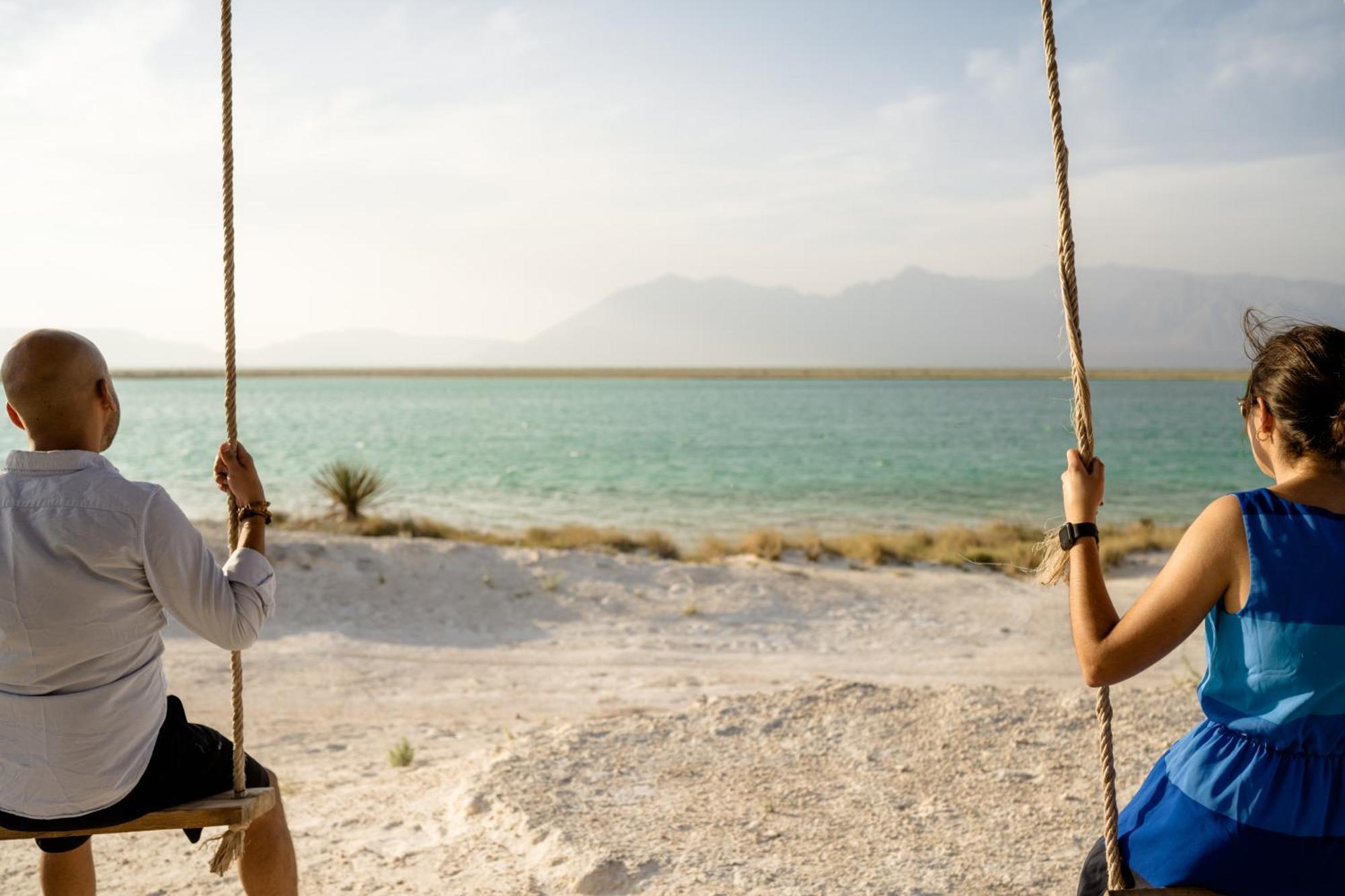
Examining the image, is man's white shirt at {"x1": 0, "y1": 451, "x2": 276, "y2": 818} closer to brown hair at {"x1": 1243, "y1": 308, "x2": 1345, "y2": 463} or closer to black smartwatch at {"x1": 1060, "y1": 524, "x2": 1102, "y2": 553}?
black smartwatch at {"x1": 1060, "y1": 524, "x2": 1102, "y2": 553}

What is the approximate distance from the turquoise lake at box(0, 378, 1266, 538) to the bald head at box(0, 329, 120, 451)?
7.31 ft

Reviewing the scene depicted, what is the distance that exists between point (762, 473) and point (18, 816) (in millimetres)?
25601

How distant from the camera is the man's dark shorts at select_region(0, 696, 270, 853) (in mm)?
2148

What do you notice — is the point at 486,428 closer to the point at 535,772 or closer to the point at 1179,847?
the point at 535,772

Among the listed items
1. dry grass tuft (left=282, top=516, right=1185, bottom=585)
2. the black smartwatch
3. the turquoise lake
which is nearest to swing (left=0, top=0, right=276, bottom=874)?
the black smartwatch

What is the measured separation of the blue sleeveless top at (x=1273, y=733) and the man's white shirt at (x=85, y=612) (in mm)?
1758

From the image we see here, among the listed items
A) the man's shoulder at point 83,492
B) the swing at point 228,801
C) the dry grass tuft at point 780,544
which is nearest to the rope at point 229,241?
the swing at point 228,801

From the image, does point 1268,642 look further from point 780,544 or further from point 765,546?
point 780,544

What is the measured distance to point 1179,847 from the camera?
5.62 ft

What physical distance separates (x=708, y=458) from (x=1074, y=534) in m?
30.0

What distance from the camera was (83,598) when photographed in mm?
2004

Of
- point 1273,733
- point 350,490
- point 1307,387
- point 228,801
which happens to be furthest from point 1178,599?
point 350,490

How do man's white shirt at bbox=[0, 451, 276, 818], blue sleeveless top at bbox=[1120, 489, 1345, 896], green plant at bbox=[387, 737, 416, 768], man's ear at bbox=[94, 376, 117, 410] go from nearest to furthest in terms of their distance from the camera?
blue sleeveless top at bbox=[1120, 489, 1345, 896], man's white shirt at bbox=[0, 451, 276, 818], man's ear at bbox=[94, 376, 117, 410], green plant at bbox=[387, 737, 416, 768]

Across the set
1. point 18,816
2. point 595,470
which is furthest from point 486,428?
point 18,816
